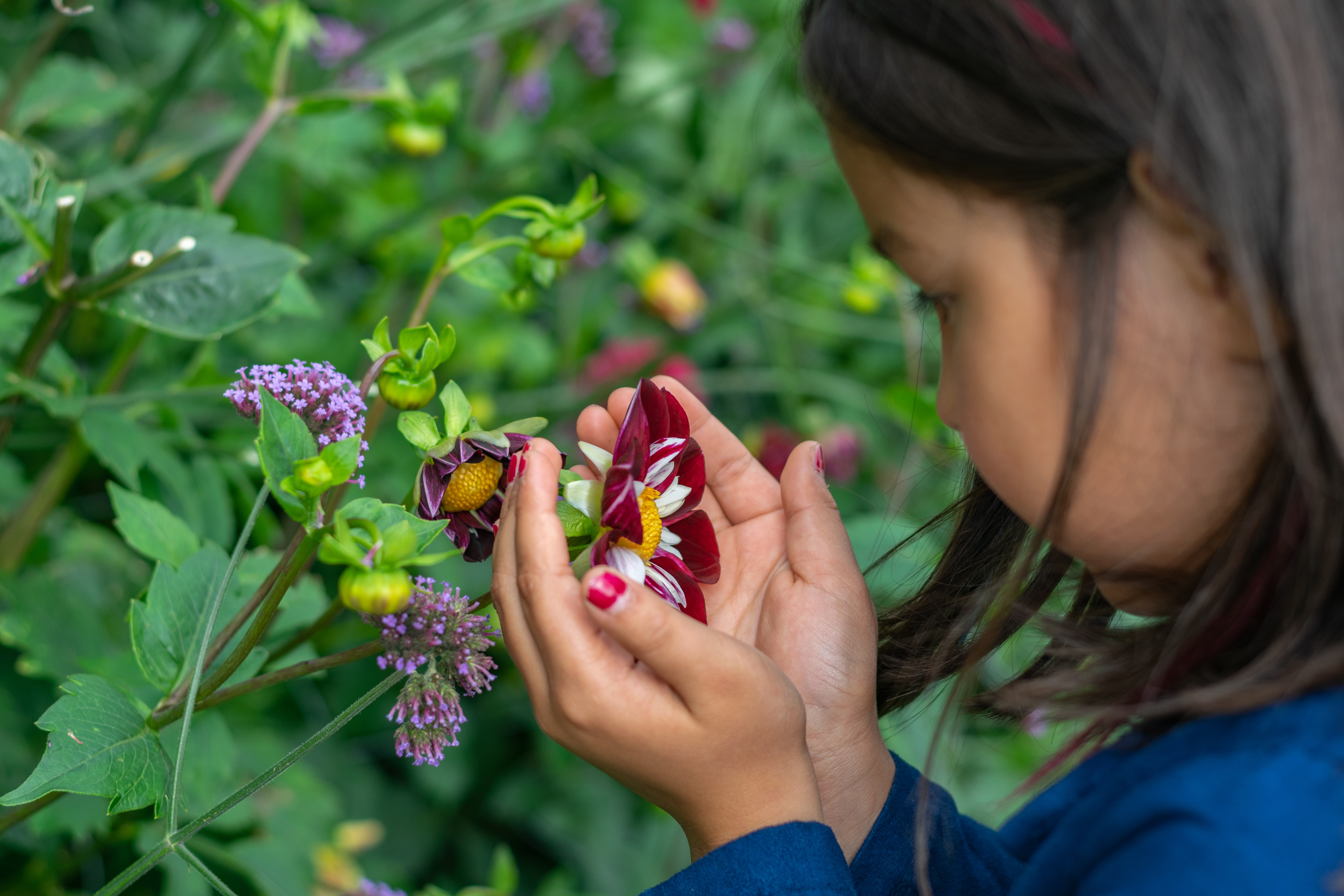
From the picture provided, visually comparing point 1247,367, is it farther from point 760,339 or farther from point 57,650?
point 760,339

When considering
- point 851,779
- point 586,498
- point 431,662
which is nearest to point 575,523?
point 586,498

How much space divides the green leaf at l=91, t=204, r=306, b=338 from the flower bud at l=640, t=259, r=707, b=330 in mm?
897

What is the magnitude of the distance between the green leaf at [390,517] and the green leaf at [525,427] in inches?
2.7

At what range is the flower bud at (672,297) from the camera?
5.67ft

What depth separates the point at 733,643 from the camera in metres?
0.62

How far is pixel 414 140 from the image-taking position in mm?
1590

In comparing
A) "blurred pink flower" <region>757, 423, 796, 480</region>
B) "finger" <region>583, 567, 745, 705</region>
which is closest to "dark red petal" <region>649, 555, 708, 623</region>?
"finger" <region>583, 567, 745, 705</region>

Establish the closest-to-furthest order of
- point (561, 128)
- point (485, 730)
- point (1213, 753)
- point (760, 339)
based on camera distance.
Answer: point (1213, 753) < point (561, 128) < point (485, 730) < point (760, 339)

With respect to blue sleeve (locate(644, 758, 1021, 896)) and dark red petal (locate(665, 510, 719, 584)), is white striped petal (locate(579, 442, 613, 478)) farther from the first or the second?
blue sleeve (locate(644, 758, 1021, 896))

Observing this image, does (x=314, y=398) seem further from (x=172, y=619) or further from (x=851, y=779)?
(x=851, y=779)

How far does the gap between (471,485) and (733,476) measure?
280 mm

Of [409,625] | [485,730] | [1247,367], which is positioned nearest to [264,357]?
[485,730]

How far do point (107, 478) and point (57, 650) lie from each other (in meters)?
0.38

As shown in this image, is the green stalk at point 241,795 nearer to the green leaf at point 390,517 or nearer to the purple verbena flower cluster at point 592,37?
the green leaf at point 390,517
